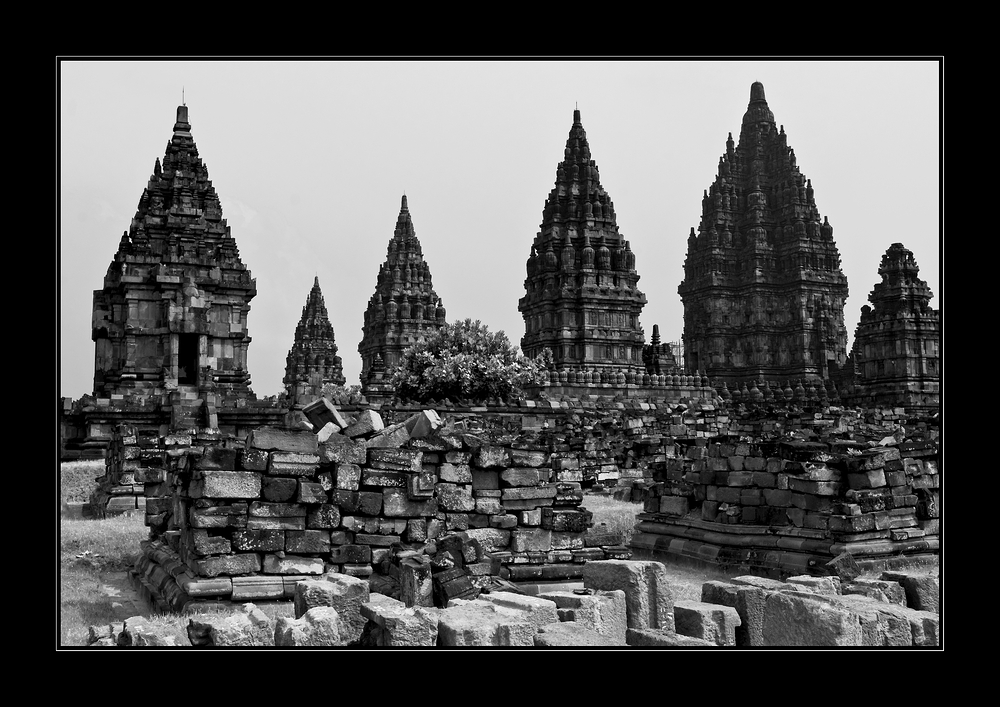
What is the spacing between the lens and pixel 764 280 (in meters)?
45.6

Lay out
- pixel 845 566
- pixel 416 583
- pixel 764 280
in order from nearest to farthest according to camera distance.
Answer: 1. pixel 416 583
2. pixel 845 566
3. pixel 764 280

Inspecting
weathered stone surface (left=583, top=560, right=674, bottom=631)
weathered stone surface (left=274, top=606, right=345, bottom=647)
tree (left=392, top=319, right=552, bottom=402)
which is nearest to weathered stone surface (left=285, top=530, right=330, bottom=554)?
weathered stone surface (left=274, top=606, right=345, bottom=647)

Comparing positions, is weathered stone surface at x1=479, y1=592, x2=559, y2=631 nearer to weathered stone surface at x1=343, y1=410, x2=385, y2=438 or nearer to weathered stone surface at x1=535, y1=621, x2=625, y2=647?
weathered stone surface at x1=535, y1=621, x2=625, y2=647

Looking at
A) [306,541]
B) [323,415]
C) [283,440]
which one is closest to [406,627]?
[306,541]

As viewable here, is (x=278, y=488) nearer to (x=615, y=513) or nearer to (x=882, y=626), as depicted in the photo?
(x=882, y=626)

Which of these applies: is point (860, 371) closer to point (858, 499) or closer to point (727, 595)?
point (858, 499)

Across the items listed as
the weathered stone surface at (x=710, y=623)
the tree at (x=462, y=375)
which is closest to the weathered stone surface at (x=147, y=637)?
the weathered stone surface at (x=710, y=623)

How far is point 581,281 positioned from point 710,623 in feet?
99.4

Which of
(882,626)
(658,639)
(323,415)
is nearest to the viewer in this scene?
(658,639)

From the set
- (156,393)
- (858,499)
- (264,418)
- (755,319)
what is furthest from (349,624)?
(755,319)

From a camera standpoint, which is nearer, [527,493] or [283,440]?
[283,440]

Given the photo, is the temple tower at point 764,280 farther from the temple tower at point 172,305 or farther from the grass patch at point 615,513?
the grass patch at point 615,513

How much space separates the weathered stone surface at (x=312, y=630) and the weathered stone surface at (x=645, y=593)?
6.56ft

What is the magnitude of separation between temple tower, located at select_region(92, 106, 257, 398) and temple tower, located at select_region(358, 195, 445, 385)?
71.0 ft
